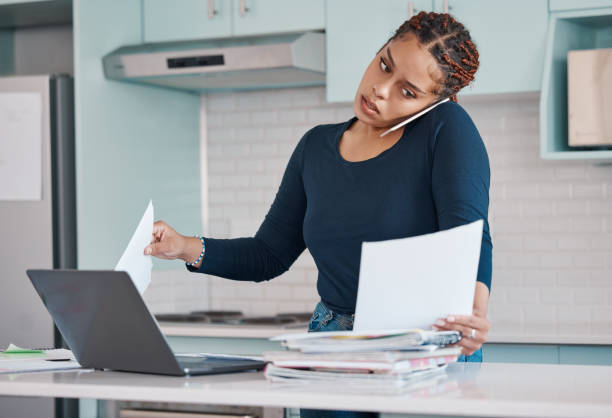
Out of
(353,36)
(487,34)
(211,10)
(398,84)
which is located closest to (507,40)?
(487,34)

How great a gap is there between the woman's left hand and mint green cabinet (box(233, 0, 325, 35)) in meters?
2.21

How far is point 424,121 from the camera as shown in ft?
5.63

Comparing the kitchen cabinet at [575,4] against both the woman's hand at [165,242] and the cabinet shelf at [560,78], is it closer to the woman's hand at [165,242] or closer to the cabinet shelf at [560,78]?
the cabinet shelf at [560,78]

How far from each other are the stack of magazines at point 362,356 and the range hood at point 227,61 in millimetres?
2087

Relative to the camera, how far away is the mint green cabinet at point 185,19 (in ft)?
11.7

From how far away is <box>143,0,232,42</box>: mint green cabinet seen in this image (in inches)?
140

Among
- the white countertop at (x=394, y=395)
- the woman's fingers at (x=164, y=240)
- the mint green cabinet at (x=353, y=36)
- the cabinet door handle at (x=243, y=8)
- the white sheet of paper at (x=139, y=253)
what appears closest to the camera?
the white countertop at (x=394, y=395)

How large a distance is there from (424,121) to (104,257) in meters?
2.06

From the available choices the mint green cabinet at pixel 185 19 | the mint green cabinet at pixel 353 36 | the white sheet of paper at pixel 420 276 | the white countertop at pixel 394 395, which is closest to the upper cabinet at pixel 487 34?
the mint green cabinet at pixel 353 36

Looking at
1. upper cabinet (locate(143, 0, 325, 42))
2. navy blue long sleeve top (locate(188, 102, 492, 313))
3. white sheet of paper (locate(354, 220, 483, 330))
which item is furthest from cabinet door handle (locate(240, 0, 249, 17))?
white sheet of paper (locate(354, 220, 483, 330))

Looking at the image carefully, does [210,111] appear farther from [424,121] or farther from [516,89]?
[424,121]

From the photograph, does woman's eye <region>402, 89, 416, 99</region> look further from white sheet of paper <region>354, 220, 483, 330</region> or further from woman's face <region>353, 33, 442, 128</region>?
white sheet of paper <region>354, 220, 483, 330</region>

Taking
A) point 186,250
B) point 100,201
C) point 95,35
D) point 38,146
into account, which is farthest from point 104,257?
point 186,250

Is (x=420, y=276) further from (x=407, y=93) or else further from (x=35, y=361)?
(x=35, y=361)
